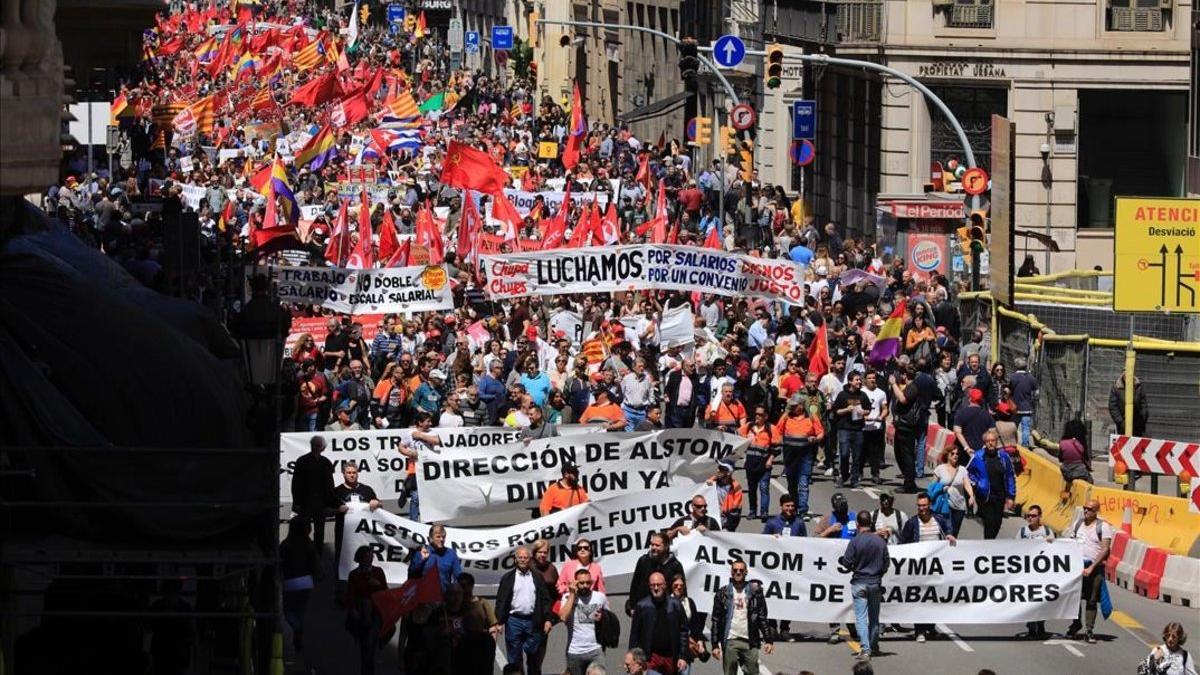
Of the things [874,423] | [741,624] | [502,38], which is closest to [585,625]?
[741,624]

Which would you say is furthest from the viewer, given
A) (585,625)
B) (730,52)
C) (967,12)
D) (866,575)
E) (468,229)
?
(967,12)

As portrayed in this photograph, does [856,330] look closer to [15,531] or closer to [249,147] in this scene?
[15,531]

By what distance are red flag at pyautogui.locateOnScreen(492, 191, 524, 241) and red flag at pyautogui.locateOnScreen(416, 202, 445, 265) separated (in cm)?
148

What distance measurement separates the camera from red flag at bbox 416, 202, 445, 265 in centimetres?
3969

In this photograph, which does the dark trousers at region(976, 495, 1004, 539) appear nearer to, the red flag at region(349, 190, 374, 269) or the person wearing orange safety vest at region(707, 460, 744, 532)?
the person wearing orange safety vest at region(707, 460, 744, 532)

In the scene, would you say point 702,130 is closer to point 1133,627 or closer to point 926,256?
point 926,256

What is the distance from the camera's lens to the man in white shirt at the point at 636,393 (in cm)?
3080

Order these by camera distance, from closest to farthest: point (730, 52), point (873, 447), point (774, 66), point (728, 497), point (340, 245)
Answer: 1. point (728, 497)
2. point (873, 447)
3. point (340, 245)
4. point (774, 66)
5. point (730, 52)

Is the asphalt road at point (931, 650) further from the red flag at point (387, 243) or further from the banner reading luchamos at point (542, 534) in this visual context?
the red flag at point (387, 243)

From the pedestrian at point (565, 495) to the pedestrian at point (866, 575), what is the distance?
262 centimetres

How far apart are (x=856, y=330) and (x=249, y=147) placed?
33.2 metres

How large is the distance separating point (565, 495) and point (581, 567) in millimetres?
3179

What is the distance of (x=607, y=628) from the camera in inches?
790

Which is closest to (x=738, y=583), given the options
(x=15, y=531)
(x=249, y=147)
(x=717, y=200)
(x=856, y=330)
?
(x=15, y=531)
